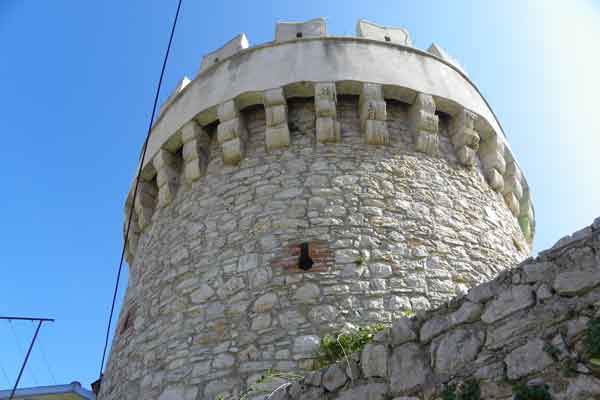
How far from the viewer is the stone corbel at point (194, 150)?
20.7ft

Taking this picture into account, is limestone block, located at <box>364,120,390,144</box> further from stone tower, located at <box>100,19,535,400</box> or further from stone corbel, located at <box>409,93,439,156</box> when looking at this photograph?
stone corbel, located at <box>409,93,439,156</box>

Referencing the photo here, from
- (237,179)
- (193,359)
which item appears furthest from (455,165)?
(193,359)

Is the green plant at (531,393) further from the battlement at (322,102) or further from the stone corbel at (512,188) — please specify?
the stone corbel at (512,188)

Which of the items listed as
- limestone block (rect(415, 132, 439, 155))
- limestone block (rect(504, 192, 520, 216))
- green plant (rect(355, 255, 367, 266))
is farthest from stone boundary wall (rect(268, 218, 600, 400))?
limestone block (rect(504, 192, 520, 216))

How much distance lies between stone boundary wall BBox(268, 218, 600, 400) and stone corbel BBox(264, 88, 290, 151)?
329 centimetres

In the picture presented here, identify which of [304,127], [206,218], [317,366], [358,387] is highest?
[304,127]

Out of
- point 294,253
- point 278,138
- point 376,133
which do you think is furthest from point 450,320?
point 278,138

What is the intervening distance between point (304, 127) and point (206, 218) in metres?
1.42

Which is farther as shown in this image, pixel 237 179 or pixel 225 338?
pixel 237 179

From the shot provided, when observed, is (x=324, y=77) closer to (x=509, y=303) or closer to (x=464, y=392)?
(x=509, y=303)

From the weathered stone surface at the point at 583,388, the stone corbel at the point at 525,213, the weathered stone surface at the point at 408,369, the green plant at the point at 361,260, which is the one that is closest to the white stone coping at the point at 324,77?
the stone corbel at the point at 525,213

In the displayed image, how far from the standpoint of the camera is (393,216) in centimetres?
539

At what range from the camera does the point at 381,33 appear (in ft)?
23.6

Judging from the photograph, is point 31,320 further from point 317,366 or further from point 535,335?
point 535,335
